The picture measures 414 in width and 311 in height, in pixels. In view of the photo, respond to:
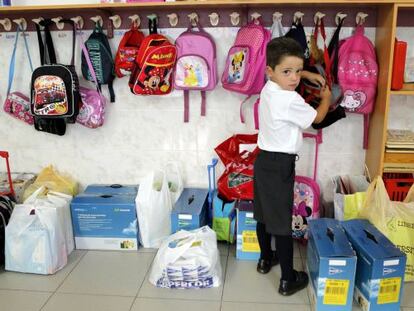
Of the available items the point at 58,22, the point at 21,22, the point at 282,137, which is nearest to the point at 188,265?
the point at 282,137

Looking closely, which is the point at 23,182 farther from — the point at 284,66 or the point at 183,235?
the point at 284,66

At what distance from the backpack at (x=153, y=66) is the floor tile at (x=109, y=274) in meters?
0.92

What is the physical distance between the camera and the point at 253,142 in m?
2.37

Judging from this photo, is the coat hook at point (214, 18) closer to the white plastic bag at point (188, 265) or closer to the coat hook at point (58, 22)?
the coat hook at point (58, 22)

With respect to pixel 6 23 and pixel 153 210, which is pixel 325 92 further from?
pixel 6 23

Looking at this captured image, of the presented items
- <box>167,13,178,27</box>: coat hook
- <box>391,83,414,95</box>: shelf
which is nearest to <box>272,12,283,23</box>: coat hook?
<box>167,13,178,27</box>: coat hook

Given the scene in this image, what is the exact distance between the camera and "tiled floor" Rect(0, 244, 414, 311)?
193cm

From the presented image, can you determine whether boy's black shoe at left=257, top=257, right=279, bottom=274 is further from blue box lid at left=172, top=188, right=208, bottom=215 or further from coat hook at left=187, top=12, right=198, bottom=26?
coat hook at left=187, top=12, right=198, bottom=26

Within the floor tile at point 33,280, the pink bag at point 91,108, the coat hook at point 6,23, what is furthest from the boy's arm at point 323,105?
the coat hook at point 6,23

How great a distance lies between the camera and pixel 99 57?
7.61 ft

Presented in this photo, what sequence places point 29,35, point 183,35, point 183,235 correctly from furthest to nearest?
point 29,35, point 183,35, point 183,235

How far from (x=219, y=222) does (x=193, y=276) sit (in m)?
0.43

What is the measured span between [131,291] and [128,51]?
124cm

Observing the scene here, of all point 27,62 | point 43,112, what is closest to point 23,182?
point 43,112
